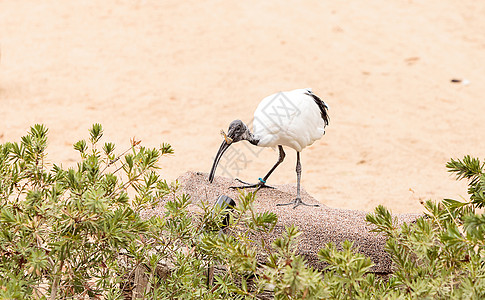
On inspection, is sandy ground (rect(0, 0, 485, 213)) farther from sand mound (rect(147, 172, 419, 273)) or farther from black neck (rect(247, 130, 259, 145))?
black neck (rect(247, 130, 259, 145))

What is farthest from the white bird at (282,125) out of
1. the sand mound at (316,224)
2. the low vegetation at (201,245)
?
the low vegetation at (201,245)

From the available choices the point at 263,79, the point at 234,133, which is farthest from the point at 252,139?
the point at 263,79

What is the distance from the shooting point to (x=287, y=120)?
11.3 ft

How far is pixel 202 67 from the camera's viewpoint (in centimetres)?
820

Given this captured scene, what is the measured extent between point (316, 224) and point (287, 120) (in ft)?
2.17

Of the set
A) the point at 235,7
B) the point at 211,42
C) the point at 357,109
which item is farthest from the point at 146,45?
the point at 357,109

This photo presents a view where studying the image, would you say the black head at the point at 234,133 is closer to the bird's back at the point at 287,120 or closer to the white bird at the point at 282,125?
the white bird at the point at 282,125

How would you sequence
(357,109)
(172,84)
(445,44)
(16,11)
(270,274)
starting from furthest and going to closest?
(16,11) → (445,44) → (172,84) → (357,109) → (270,274)

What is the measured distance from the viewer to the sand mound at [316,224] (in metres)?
3.05

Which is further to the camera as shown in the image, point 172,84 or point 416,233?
point 172,84

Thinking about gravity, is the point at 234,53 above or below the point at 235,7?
below

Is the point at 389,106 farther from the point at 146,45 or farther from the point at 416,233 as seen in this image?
the point at 416,233

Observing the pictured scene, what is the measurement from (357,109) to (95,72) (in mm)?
3598

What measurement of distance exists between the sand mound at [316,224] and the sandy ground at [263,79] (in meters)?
1.29
